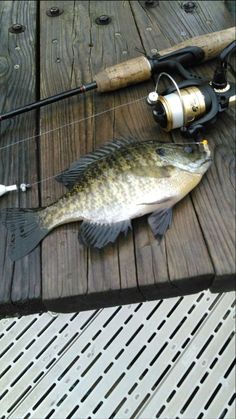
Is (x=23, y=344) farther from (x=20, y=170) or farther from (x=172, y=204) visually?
(x=172, y=204)

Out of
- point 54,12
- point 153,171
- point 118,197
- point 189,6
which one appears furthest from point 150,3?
point 118,197

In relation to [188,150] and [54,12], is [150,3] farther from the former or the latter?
[188,150]

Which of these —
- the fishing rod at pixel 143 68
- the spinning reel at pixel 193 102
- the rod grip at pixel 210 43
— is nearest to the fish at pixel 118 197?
the spinning reel at pixel 193 102

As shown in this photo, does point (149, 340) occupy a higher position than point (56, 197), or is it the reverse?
point (56, 197)

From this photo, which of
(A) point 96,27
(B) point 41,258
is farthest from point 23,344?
(A) point 96,27

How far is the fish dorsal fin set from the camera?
5.75ft

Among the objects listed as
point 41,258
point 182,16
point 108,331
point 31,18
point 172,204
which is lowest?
point 108,331

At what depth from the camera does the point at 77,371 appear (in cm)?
234

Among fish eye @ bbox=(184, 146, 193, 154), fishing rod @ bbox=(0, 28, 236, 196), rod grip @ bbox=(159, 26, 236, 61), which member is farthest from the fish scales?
rod grip @ bbox=(159, 26, 236, 61)

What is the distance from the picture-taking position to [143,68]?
2.11m

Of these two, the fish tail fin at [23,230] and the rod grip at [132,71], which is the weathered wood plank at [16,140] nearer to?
the fish tail fin at [23,230]

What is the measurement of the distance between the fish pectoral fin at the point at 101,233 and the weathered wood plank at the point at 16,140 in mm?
180

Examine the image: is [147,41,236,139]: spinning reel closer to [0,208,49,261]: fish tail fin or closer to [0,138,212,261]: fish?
[0,138,212,261]: fish

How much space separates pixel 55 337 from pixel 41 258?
100 centimetres
